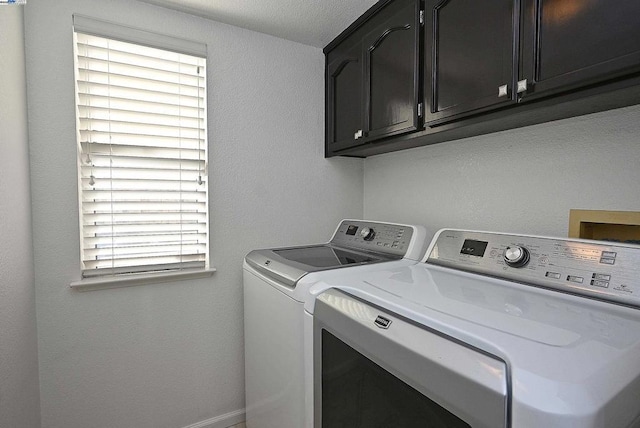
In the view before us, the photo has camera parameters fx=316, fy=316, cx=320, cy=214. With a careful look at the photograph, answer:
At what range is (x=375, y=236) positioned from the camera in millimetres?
1735

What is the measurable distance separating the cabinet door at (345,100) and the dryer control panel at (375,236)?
0.48 metres

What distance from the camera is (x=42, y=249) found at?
140cm

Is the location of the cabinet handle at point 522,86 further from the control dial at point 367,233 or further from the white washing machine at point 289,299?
the control dial at point 367,233

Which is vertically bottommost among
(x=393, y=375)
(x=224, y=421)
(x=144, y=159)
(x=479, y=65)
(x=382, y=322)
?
(x=224, y=421)

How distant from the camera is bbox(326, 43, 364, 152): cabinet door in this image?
1743mm

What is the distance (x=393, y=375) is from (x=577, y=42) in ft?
3.31

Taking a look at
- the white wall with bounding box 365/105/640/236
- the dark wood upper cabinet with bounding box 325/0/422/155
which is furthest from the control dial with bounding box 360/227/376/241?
the dark wood upper cabinet with bounding box 325/0/422/155

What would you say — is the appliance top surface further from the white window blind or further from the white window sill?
the white window blind

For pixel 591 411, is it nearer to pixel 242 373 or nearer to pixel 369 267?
pixel 369 267

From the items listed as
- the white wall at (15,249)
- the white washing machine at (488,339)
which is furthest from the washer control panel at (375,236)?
the white wall at (15,249)

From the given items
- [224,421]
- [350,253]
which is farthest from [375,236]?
[224,421]

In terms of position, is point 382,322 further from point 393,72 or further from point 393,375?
point 393,72

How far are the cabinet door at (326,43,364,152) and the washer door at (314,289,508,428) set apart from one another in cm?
107

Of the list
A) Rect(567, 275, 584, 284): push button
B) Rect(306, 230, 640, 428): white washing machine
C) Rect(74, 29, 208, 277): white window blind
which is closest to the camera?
Rect(306, 230, 640, 428): white washing machine
